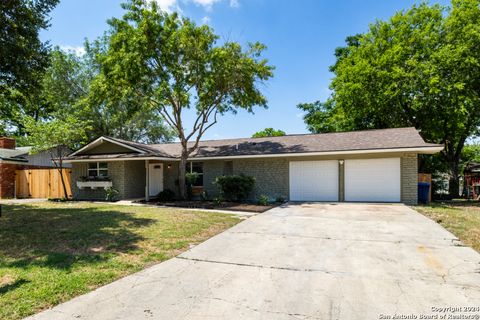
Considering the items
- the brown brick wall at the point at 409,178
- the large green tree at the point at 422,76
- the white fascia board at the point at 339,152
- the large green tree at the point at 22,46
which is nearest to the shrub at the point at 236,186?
the white fascia board at the point at 339,152

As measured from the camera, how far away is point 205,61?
14164 mm

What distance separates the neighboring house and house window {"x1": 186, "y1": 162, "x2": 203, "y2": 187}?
10669mm

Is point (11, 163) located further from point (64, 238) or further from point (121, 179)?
point (64, 238)

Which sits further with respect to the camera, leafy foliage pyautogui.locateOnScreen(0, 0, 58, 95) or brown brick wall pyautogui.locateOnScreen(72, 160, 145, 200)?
brown brick wall pyautogui.locateOnScreen(72, 160, 145, 200)

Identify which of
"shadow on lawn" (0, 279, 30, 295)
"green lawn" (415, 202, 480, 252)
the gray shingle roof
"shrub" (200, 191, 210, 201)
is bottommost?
"shrub" (200, 191, 210, 201)

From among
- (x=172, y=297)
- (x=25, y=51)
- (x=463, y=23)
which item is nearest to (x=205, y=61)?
(x=25, y=51)

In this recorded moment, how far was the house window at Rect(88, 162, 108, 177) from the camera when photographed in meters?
16.5

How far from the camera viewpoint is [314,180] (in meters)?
14.8

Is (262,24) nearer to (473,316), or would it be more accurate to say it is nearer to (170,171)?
(170,171)

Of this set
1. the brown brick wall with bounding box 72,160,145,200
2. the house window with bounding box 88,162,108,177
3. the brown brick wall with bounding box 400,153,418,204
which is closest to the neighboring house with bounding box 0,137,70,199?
the brown brick wall with bounding box 72,160,145,200

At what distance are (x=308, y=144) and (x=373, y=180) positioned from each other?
12.7 feet

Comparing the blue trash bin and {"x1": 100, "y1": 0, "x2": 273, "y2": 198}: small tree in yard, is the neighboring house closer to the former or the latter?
{"x1": 100, "y1": 0, "x2": 273, "y2": 198}: small tree in yard

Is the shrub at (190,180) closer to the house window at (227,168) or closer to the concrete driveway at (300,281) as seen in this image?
the house window at (227,168)

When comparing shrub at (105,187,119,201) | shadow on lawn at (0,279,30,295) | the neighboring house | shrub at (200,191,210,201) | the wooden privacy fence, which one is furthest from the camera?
the neighboring house
